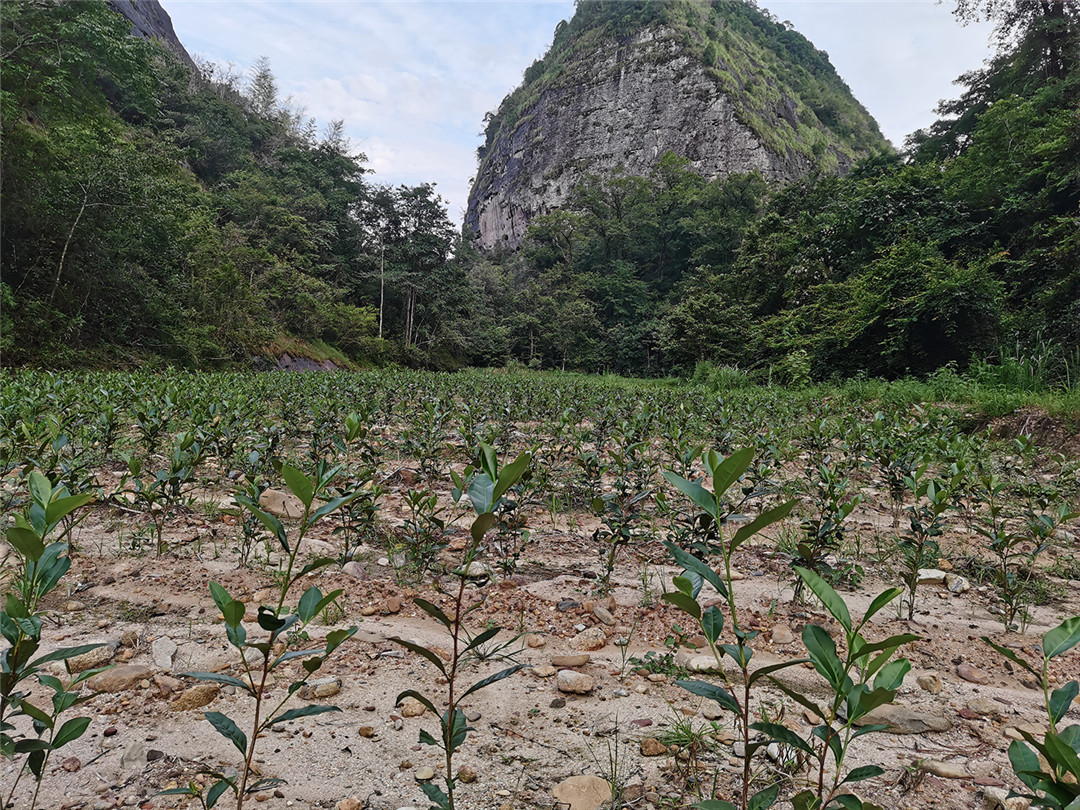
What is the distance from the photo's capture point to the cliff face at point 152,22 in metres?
33.7

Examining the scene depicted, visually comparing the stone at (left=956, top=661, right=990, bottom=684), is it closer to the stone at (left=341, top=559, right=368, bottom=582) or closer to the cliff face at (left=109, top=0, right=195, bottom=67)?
the stone at (left=341, top=559, right=368, bottom=582)

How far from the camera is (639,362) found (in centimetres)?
Answer: 3250

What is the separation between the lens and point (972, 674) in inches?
71.2

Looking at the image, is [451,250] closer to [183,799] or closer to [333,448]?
[333,448]

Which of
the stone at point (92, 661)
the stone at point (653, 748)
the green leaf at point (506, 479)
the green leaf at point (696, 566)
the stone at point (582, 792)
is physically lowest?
the stone at point (92, 661)

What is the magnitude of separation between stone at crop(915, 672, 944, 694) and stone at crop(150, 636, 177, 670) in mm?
2559

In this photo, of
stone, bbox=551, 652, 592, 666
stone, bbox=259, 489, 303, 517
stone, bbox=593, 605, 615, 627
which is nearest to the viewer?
stone, bbox=551, 652, 592, 666

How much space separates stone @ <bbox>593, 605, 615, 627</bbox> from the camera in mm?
2143

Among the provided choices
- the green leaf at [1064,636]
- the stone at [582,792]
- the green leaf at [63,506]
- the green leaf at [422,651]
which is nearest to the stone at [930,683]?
the green leaf at [1064,636]

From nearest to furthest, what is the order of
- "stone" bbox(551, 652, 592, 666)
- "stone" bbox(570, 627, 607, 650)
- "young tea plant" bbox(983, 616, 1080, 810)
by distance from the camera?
"young tea plant" bbox(983, 616, 1080, 810) → "stone" bbox(551, 652, 592, 666) → "stone" bbox(570, 627, 607, 650)

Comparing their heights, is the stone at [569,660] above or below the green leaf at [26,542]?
below

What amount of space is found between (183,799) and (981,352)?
13.8m

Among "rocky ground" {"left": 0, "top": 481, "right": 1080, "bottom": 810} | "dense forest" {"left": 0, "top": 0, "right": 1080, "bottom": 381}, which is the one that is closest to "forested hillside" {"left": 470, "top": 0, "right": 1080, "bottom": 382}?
"dense forest" {"left": 0, "top": 0, "right": 1080, "bottom": 381}

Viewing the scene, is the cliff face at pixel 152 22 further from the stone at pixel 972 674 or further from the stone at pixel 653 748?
the stone at pixel 972 674
